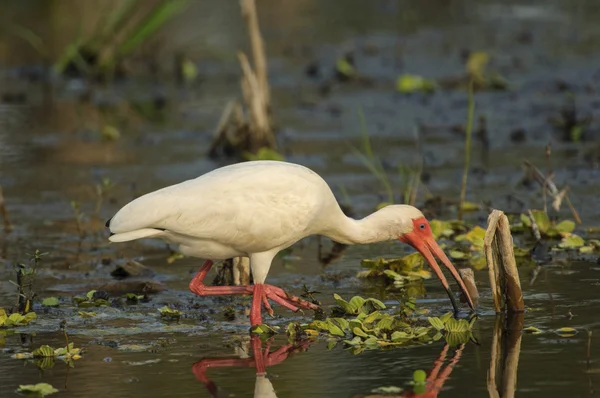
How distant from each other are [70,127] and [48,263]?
646cm

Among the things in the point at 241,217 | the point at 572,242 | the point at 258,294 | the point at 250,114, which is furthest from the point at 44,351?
the point at 250,114

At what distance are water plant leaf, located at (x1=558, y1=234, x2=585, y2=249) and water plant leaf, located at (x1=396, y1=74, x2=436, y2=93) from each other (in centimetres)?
765

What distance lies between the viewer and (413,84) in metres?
17.2

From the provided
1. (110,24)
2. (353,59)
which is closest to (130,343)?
(110,24)

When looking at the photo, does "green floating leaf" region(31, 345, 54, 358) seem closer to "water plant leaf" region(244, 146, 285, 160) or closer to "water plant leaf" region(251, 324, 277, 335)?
"water plant leaf" region(251, 324, 277, 335)

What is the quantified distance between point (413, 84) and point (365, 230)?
28.6ft

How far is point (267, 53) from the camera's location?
21.0 m

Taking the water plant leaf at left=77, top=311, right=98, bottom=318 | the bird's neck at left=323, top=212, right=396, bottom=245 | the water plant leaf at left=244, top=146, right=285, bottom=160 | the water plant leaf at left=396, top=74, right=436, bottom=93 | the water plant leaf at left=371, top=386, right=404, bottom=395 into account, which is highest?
the water plant leaf at left=396, top=74, right=436, bottom=93

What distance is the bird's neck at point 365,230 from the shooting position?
28.4ft

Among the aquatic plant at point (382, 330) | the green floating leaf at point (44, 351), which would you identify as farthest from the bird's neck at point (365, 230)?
the green floating leaf at point (44, 351)

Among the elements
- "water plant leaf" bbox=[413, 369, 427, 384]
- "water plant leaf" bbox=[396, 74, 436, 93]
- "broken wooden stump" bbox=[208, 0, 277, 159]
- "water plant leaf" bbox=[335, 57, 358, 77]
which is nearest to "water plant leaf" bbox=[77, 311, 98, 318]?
"water plant leaf" bbox=[413, 369, 427, 384]

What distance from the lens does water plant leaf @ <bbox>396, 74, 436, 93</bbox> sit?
17109 mm

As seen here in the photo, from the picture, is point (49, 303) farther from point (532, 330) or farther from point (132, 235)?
point (532, 330)

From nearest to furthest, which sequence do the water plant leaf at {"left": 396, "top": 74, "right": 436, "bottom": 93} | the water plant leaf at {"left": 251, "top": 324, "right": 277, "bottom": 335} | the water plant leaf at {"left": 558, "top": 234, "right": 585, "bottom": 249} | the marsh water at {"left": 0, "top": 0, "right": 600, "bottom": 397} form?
the marsh water at {"left": 0, "top": 0, "right": 600, "bottom": 397}
the water plant leaf at {"left": 251, "top": 324, "right": 277, "bottom": 335}
the water plant leaf at {"left": 558, "top": 234, "right": 585, "bottom": 249}
the water plant leaf at {"left": 396, "top": 74, "right": 436, "bottom": 93}
